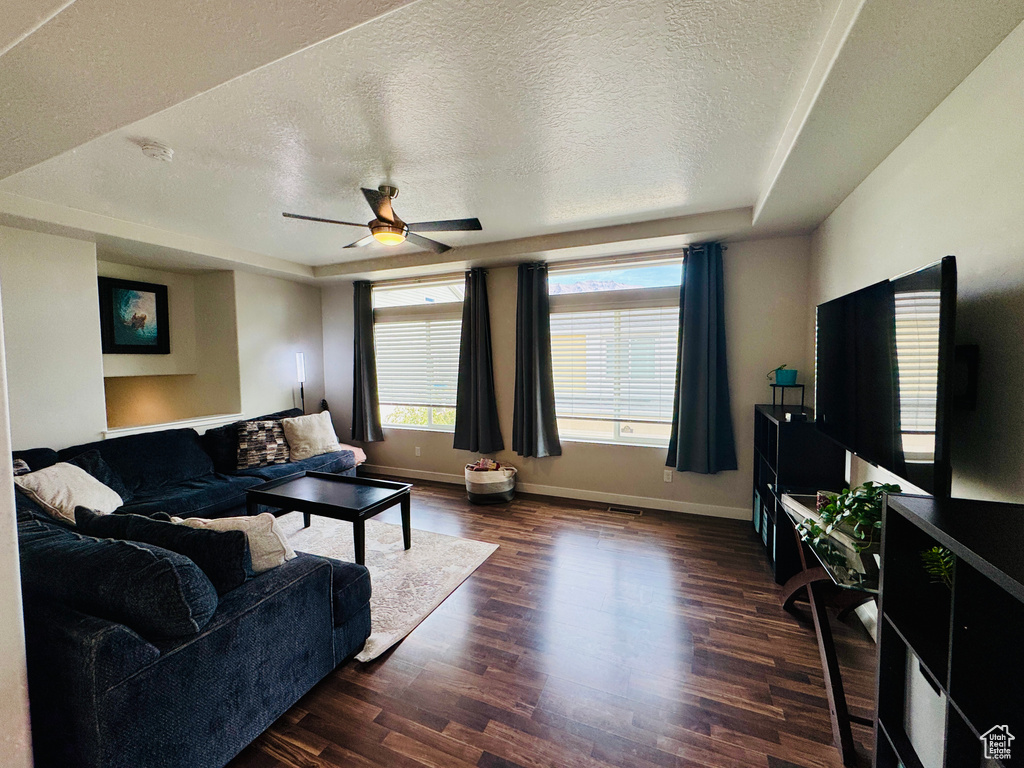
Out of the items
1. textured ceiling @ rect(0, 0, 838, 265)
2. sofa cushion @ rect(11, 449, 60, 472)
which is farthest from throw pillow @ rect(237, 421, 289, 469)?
textured ceiling @ rect(0, 0, 838, 265)

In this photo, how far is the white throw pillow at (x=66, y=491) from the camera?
7.95 ft

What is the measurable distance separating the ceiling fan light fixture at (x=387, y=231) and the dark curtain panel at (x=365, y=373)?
2.66 meters

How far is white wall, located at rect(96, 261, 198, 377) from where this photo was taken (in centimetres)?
440

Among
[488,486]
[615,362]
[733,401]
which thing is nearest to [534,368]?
[615,362]

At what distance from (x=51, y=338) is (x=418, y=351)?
3.06 metres

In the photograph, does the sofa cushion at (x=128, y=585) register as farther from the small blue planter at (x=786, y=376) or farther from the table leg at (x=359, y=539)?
the small blue planter at (x=786, y=376)

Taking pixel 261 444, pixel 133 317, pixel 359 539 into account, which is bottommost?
pixel 359 539

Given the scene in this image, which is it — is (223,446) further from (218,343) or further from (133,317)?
(133,317)

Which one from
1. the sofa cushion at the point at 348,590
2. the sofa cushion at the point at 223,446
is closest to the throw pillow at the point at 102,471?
the sofa cushion at the point at 223,446

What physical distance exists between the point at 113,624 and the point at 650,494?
377 centimetres

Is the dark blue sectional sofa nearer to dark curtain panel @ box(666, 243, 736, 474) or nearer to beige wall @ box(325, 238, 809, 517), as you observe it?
beige wall @ box(325, 238, 809, 517)

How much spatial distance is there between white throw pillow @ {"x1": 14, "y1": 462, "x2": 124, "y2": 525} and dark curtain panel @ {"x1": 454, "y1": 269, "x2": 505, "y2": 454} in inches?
113

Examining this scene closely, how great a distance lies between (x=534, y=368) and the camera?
431 centimetres

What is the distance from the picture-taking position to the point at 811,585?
188cm
